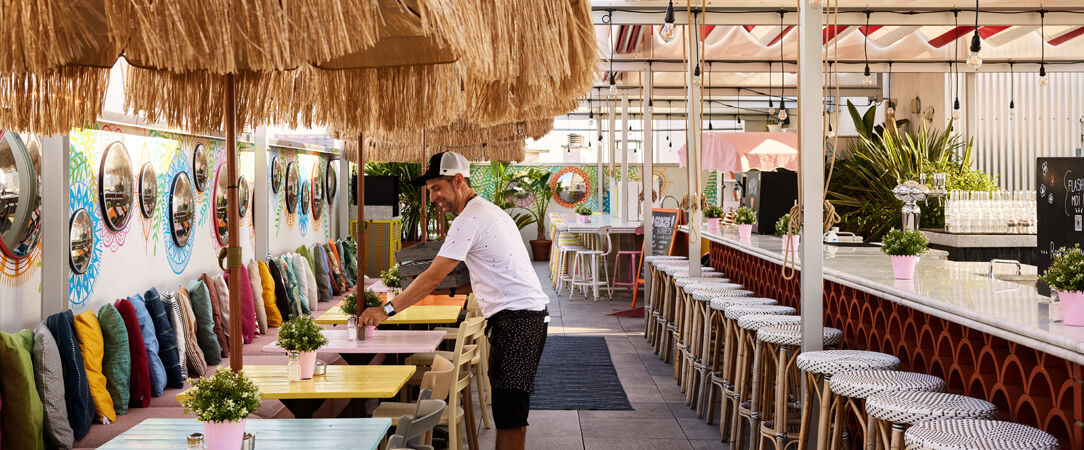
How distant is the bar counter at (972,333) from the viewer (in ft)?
10.4

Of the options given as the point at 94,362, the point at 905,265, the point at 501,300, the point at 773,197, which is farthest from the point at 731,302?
the point at 773,197

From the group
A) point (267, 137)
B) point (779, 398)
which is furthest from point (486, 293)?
point (267, 137)

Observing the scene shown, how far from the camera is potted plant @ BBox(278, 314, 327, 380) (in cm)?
392

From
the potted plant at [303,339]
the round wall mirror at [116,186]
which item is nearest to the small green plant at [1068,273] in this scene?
the potted plant at [303,339]

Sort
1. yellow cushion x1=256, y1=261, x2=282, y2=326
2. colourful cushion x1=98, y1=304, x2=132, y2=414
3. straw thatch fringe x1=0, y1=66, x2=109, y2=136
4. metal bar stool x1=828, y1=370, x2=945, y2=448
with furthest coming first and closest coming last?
yellow cushion x1=256, y1=261, x2=282, y2=326 < colourful cushion x1=98, y1=304, x2=132, y2=414 < metal bar stool x1=828, y1=370, x2=945, y2=448 < straw thatch fringe x1=0, y1=66, x2=109, y2=136

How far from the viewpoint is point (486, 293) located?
4535 millimetres

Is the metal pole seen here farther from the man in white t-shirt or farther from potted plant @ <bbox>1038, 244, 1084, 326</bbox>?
potted plant @ <bbox>1038, 244, 1084, 326</bbox>

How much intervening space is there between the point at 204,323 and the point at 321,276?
153 inches

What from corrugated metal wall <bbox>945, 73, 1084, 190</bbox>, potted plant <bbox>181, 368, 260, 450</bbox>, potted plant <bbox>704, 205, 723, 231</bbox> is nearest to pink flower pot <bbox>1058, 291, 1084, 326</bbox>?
potted plant <bbox>181, 368, 260, 450</bbox>

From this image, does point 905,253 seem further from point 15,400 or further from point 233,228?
point 15,400

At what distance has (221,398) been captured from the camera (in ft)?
8.89

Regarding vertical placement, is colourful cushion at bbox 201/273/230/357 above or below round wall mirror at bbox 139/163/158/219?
below

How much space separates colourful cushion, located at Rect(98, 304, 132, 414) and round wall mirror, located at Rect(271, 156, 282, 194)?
4.62 metres

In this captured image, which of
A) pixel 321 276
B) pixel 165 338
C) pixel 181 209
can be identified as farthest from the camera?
pixel 321 276
